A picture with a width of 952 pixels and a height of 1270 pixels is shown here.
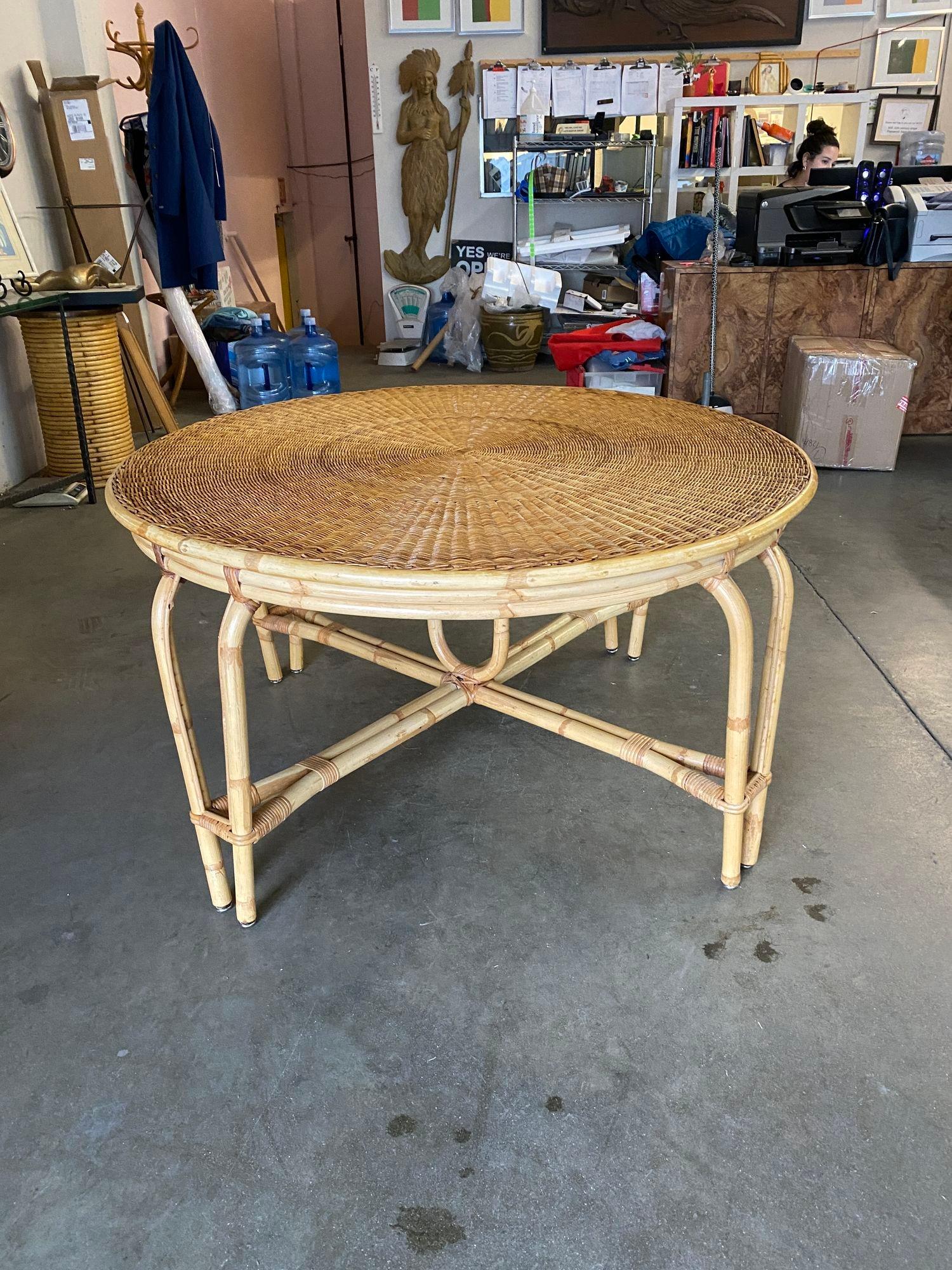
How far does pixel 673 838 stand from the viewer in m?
1.58

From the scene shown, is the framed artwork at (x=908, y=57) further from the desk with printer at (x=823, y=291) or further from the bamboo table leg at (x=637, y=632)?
the bamboo table leg at (x=637, y=632)

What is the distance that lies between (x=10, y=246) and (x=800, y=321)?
326 cm

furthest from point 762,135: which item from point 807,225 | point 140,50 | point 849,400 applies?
point 140,50

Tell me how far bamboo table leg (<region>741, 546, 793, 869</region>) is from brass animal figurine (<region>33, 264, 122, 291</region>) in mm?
3135

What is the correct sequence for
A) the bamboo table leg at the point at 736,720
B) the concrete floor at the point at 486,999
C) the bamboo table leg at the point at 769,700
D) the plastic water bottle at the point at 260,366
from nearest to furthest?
the concrete floor at the point at 486,999 → the bamboo table leg at the point at 736,720 → the bamboo table leg at the point at 769,700 → the plastic water bottle at the point at 260,366

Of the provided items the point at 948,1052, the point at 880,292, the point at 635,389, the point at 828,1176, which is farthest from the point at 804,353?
the point at 828,1176

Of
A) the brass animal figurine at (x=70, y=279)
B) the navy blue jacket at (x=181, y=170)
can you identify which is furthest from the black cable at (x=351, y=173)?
the brass animal figurine at (x=70, y=279)

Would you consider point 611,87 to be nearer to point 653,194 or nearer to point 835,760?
point 653,194

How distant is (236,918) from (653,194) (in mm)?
5996

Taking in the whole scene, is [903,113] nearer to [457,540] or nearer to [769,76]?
[769,76]

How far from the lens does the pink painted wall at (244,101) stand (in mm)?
6012

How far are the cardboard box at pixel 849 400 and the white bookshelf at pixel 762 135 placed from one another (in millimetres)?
2727

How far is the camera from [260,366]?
488 cm

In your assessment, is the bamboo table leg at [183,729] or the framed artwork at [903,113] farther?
the framed artwork at [903,113]
